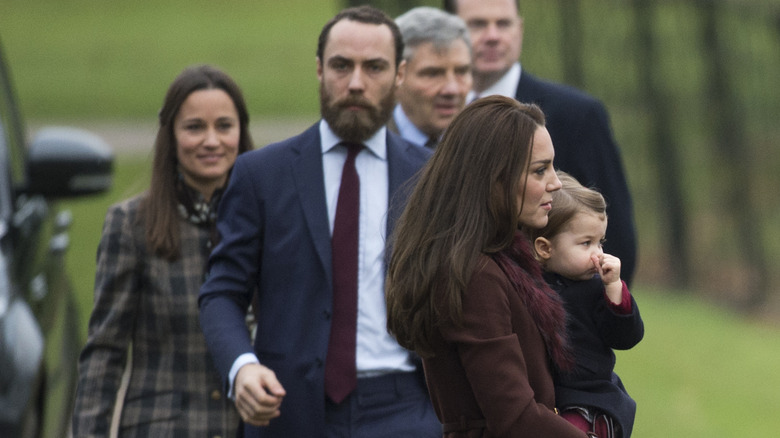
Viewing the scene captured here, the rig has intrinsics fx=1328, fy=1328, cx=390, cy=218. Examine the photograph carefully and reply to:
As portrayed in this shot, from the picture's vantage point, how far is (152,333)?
14.5 feet

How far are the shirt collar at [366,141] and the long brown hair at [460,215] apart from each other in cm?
107

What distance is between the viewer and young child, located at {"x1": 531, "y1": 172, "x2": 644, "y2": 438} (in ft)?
10.0

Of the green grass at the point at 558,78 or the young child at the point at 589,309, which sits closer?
the young child at the point at 589,309

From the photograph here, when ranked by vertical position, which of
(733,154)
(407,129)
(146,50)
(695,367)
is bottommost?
(695,367)

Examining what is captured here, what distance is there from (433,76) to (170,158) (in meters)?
1.08

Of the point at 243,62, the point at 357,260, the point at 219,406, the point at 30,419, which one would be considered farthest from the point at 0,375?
the point at 243,62

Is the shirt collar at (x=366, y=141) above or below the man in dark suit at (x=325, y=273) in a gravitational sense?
above

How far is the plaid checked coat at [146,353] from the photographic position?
14.2ft

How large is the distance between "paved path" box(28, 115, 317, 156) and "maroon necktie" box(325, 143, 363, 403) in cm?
1393

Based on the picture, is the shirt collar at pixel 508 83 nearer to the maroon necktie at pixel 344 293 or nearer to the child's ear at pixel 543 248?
the maroon necktie at pixel 344 293

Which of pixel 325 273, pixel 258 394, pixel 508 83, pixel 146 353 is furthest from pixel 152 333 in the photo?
pixel 508 83

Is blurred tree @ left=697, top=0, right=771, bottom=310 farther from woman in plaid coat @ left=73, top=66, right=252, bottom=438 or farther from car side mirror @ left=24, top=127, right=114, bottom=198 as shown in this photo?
woman in plaid coat @ left=73, top=66, right=252, bottom=438

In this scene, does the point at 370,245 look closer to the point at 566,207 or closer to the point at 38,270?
the point at 566,207

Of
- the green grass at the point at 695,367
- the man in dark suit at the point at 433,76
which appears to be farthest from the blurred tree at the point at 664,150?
the man in dark suit at the point at 433,76
